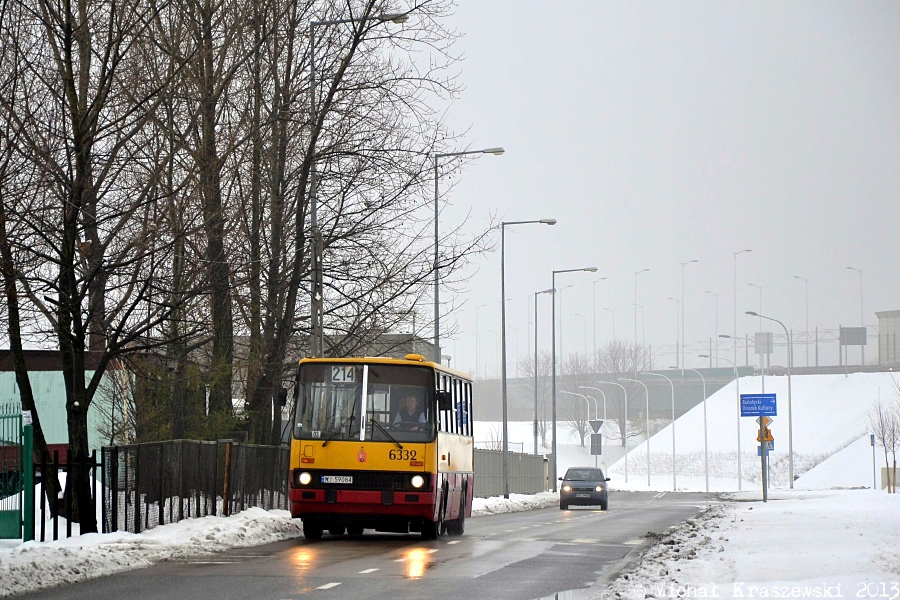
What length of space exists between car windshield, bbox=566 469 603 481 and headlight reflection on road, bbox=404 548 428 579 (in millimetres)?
27894

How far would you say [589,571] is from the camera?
51.5ft

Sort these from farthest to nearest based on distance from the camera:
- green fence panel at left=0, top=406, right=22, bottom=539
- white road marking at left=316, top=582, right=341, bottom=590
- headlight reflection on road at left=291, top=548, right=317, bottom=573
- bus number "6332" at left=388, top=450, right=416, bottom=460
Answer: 1. bus number "6332" at left=388, top=450, right=416, bottom=460
2. green fence panel at left=0, top=406, right=22, bottom=539
3. headlight reflection on road at left=291, top=548, right=317, bottom=573
4. white road marking at left=316, top=582, right=341, bottom=590

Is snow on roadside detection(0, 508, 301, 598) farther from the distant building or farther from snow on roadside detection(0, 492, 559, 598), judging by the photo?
the distant building

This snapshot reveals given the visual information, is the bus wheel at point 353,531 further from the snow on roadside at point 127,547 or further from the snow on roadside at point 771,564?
the snow on roadside at point 771,564

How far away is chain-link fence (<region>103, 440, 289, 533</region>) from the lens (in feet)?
61.6

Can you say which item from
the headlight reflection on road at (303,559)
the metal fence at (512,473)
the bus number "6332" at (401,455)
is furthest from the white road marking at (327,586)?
the metal fence at (512,473)

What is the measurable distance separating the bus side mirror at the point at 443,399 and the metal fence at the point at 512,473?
84.5 feet

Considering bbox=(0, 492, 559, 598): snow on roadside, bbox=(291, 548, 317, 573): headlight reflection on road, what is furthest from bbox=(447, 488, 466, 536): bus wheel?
bbox=(291, 548, 317, 573): headlight reflection on road

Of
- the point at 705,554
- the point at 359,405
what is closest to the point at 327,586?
the point at 705,554

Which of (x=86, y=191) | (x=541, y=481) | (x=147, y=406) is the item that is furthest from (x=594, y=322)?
(x=86, y=191)

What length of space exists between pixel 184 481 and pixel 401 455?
141 inches

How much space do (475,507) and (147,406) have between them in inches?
514

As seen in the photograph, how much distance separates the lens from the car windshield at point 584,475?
4678cm

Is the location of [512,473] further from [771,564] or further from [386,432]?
[771,564]
